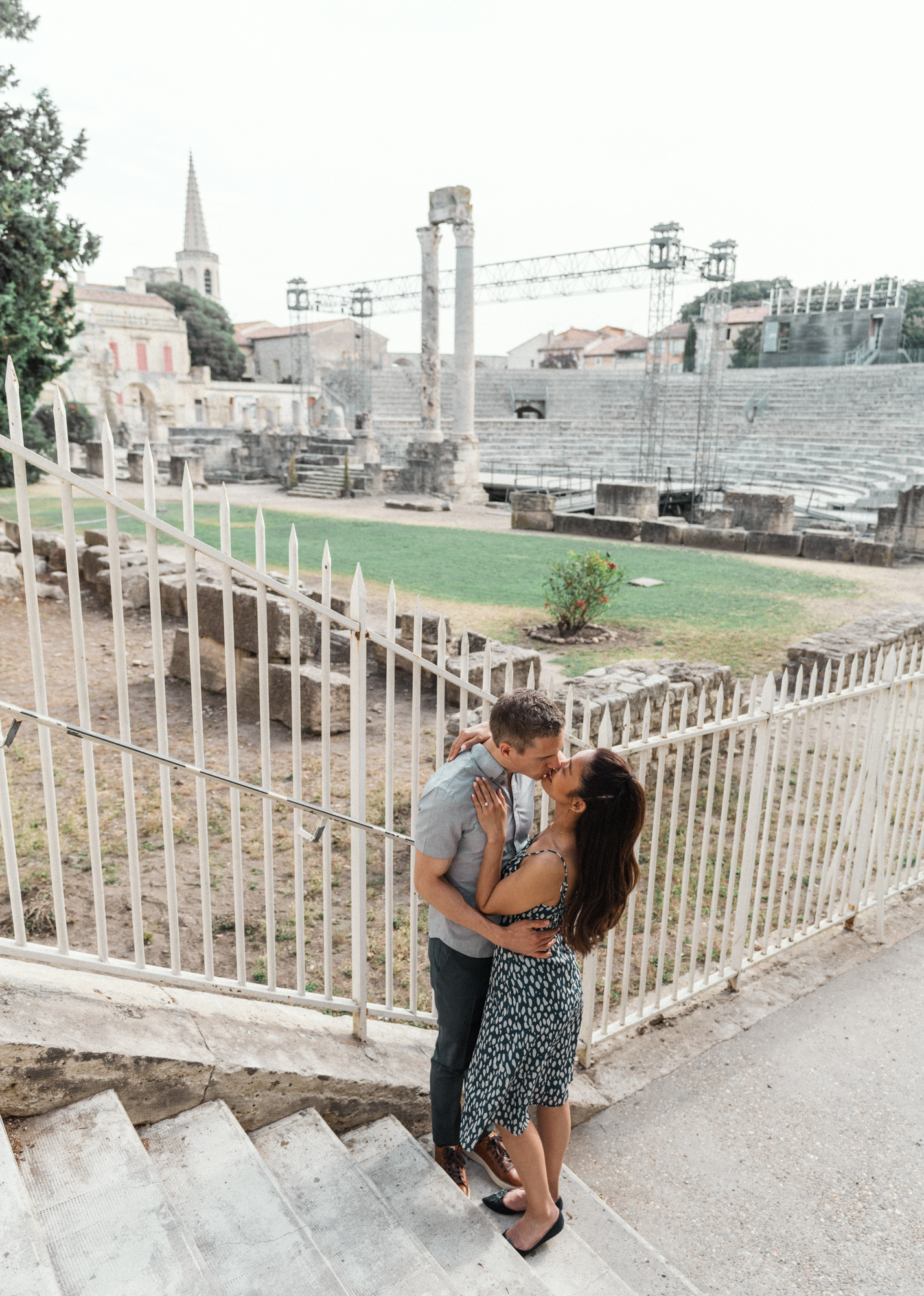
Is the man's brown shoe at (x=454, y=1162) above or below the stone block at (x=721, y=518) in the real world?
below

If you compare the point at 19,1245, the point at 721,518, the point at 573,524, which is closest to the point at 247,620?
the point at 19,1245

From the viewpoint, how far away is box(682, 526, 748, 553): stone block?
16.5m

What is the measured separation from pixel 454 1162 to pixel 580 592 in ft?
23.6

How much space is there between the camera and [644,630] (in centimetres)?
964

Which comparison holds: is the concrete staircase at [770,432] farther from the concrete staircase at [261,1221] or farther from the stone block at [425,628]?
the concrete staircase at [261,1221]

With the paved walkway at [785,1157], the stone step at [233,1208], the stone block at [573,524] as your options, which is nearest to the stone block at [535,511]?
the stone block at [573,524]

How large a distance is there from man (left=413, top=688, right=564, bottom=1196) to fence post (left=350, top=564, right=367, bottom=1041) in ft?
1.00

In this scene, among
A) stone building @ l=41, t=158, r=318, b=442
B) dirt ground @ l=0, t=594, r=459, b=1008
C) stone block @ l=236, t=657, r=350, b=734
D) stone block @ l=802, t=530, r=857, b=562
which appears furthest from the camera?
stone building @ l=41, t=158, r=318, b=442

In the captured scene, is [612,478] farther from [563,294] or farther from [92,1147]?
[92,1147]

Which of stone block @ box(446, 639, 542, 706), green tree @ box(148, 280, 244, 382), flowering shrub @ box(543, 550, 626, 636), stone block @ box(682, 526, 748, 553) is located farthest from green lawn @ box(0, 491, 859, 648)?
green tree @ box(148, 280, 244, 382)

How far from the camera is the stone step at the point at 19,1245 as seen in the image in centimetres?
146

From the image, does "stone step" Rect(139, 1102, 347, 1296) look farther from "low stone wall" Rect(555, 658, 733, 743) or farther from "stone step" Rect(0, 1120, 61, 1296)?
"low stone wall" Rect(555, 658, 733, 743)

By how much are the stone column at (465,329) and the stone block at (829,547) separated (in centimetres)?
1285

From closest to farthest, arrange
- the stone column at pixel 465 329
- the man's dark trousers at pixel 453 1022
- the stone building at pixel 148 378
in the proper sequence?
the man's dark trousers at pixel 453 1022 → the stone column at pixel 465 329 → the stone building at pixel 148 378
